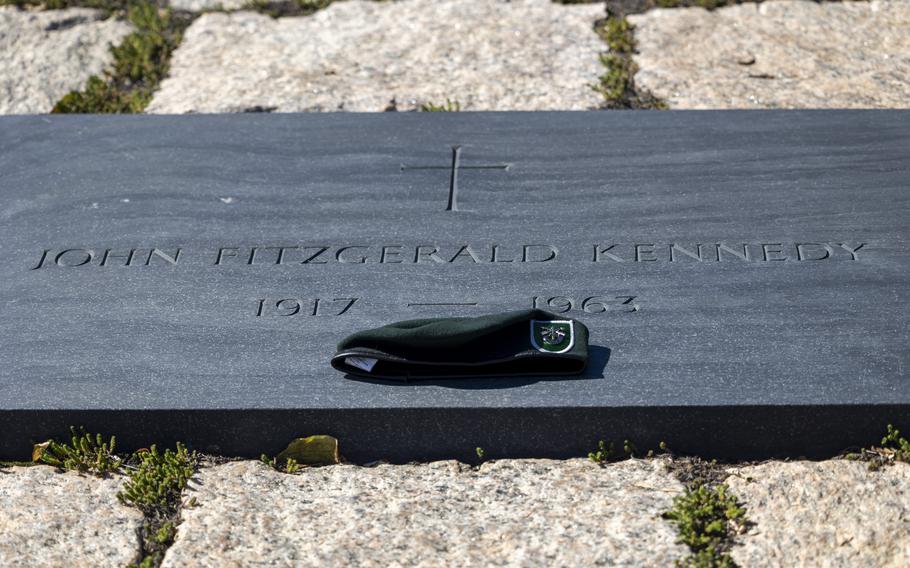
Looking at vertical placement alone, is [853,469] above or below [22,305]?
below

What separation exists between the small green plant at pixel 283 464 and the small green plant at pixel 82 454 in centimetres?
31

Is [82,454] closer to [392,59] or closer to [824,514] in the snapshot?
[824,514]

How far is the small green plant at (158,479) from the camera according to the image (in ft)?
7.68

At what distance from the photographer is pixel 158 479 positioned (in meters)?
2.38

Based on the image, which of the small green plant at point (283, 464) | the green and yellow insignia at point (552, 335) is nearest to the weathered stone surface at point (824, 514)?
the green and yellow insignia at point (552, 335)

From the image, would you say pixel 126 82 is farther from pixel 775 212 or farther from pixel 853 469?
pixel 853 469

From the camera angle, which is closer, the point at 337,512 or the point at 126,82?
the point at 337,512

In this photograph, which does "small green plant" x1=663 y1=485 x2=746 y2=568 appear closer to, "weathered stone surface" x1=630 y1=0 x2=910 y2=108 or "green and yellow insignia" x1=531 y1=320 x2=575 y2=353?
"green and yellow insignia" x1=531 y1=320 x2=575 y2=353

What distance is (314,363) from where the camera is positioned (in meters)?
2.51

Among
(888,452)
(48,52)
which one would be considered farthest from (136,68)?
(888,452)

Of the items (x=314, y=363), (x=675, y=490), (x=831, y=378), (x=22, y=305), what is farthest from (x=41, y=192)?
(x=831, y=378)

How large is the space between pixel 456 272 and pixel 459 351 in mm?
388

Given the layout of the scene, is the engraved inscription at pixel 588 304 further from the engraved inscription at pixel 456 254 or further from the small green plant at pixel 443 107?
the small green plant at pixel 443 107

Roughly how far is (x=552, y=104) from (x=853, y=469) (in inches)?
73.9
